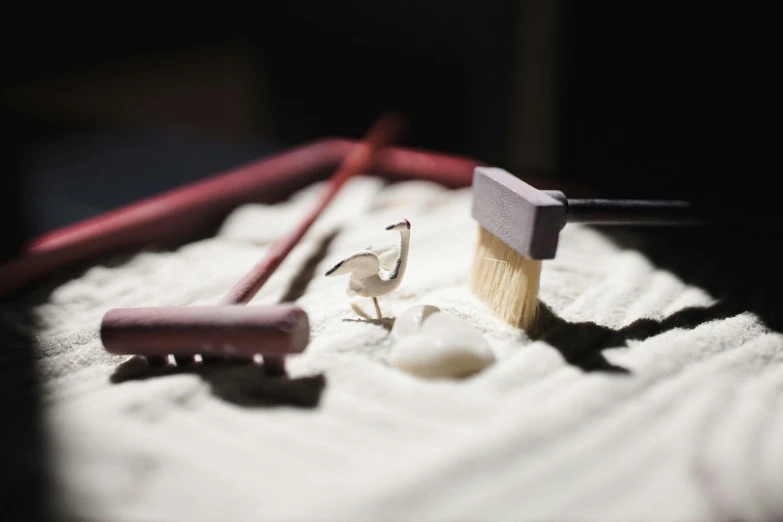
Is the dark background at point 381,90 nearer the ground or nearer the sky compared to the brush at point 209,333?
nearer the sky

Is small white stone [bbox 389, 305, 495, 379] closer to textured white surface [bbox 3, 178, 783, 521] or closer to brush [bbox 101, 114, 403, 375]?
textured white surface [bbox 3, 178, 783, 521]

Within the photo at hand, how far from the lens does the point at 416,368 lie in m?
0.84

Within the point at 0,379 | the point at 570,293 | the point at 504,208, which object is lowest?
the point at 0,379

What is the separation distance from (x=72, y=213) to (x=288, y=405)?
1.35 metres

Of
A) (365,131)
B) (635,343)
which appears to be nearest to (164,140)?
(365,131)

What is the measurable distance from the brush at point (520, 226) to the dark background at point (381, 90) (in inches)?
12.2

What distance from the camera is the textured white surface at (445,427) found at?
0.64 meters

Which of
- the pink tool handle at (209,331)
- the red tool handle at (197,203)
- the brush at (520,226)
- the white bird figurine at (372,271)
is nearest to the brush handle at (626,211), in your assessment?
the brush at (520,226)

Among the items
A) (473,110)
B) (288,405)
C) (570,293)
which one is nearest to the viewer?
(288,405)

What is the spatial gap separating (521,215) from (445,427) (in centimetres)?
35

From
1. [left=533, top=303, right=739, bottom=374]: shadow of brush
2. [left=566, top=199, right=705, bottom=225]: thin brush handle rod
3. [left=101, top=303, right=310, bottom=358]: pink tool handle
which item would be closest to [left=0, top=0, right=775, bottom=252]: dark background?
[left=566, top=199, right=705, bottom=225]: thin brush handle rod

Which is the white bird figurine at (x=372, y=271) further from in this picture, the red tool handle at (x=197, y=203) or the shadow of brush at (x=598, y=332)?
the red tool handle at (x=197, y=203)

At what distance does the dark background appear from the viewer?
1.83m

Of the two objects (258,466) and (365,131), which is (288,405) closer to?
(258,466)
